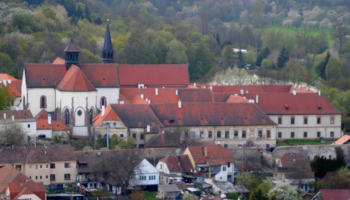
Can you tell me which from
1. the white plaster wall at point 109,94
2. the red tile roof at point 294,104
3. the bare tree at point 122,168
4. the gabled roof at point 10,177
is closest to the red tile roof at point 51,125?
the white plaster wall at point 109,94

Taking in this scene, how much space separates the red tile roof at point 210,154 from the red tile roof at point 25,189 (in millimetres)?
14688

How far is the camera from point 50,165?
57.4 m

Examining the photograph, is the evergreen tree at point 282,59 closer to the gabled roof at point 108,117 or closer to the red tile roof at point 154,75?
the red tile roof at point 154,75

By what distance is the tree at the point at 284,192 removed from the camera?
55.9 metres

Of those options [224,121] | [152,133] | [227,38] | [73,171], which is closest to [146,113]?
[152,133]

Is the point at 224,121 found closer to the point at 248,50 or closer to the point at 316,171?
the point at 316,171

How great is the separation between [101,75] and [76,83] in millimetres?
4514

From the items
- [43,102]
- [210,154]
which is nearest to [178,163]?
[210,154]

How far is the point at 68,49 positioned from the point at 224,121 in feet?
58.1

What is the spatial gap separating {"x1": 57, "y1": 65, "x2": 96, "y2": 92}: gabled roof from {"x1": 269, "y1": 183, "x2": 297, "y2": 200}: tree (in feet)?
77.5

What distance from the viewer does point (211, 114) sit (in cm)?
7200

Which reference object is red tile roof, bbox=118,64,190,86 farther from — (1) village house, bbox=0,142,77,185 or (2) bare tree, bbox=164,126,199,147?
(1) village house, bbox=0,142,77,185

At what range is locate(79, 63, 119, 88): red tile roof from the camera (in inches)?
2995

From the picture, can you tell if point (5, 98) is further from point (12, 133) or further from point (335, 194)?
point (335, 194)
